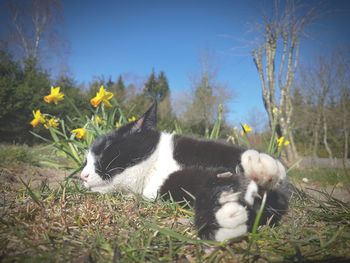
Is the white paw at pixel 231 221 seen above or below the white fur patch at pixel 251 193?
below

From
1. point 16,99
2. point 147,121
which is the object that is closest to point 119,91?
point 16,99

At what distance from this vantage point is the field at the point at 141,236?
0.78 metres

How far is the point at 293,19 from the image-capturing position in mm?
9312

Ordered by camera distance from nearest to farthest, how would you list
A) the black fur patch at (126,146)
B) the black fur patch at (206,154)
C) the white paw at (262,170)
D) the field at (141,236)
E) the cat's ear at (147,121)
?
the field at (141,236) < the white paw at (262,170) < the black fur patch at (206,154) < the black fur patch at (126,146) < the cat's ear at (147,121)

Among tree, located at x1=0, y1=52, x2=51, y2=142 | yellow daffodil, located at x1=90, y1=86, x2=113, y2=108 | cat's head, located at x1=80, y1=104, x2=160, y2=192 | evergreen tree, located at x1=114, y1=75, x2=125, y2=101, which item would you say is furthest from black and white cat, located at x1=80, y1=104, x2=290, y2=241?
tree, located at x1=0, y1=52, x2=51, y2=142

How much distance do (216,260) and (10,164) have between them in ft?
10.7

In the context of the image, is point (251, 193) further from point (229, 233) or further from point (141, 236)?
point (141, 236)

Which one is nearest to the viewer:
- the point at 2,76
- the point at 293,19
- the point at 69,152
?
the point at 69,152

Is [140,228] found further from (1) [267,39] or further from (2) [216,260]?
(1) [267,39]

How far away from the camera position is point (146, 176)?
1552mm

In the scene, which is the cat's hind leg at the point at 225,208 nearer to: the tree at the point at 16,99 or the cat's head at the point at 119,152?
the cat's head at the point at 119,152

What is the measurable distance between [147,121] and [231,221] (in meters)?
1.02

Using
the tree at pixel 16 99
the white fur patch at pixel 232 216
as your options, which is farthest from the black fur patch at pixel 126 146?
the tree at pixel 16 99

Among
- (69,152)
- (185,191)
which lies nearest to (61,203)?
(185,191)
